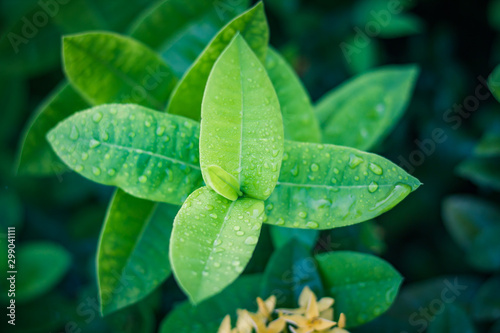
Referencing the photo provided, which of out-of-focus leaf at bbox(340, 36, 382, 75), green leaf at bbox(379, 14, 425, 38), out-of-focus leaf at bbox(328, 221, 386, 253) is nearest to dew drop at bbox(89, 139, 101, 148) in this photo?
out-of-focus leaf at bbox(328, 221, 386, 253)

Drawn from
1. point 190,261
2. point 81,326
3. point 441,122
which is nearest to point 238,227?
point 190,261

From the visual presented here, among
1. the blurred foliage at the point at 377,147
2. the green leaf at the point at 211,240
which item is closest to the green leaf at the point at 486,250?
the blurred foliage at the point at 377,147

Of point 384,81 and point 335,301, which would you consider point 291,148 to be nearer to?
point 335,301

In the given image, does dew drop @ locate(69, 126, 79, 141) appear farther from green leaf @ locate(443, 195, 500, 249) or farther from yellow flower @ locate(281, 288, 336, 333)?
green leaf @ locate(443, 195, 500, 249)

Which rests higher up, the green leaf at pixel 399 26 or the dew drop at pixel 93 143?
the green leaf at pixel 399 26

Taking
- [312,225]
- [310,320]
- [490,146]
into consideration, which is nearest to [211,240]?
[312,225]

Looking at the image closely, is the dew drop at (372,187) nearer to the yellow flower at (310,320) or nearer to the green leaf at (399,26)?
the yellow flower at (310,320)

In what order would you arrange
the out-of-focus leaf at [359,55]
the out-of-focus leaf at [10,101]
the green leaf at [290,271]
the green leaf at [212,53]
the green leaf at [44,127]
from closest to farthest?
the green leaf at [212,53] < the green leaf at [290,271] < the green leaf at [44,127] < the out-of-focus leaf at [359,55] < the out-of-focus leaf at [10,101]

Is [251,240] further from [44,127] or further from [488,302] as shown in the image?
[488,302]
